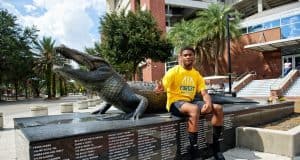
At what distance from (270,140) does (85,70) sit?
3576 mm

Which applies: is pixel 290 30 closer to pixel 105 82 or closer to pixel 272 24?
pixel 272 24

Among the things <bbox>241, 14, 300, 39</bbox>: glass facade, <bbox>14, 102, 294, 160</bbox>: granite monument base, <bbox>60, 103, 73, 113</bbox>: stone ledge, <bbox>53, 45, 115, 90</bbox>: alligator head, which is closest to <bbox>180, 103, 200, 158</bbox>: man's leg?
<bbox>14, 102, 294, 160</bbox>: granite monument base

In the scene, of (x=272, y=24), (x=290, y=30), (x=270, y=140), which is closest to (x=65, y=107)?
(x=270, y=140)

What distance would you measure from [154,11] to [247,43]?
531 inches

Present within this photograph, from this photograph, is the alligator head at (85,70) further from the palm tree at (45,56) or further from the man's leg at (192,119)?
the palm tree at (45,56)

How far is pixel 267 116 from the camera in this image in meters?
7.28

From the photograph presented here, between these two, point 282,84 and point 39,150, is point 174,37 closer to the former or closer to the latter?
point 282,84

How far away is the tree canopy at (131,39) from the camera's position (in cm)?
2736

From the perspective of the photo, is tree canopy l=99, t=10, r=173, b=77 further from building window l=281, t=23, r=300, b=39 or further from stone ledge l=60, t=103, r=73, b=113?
building window l=281, t=23, r=300, b=39

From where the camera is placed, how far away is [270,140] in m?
5.61

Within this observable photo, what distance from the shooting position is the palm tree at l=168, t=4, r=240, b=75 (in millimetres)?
33188

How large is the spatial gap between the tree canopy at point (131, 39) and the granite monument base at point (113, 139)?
21966mm

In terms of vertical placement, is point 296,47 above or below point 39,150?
above

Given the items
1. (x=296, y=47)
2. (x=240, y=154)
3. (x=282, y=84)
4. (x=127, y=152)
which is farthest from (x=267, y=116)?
(x=296, y=47)
